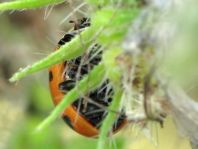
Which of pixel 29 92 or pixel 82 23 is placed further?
pixel 29 92

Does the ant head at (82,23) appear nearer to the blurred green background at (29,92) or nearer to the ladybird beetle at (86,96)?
the ladybird beetle at (86,96)

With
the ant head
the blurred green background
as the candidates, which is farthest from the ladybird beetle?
the blurred green background

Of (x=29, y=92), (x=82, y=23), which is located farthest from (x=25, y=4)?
(x=29, y=92)

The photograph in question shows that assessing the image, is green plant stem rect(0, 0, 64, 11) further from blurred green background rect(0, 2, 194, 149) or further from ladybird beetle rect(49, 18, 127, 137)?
blurred green background rect(0, 2, 194, 149)

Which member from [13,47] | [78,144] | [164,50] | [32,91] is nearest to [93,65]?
[164,50]

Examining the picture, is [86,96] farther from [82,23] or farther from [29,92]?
[29,92]
